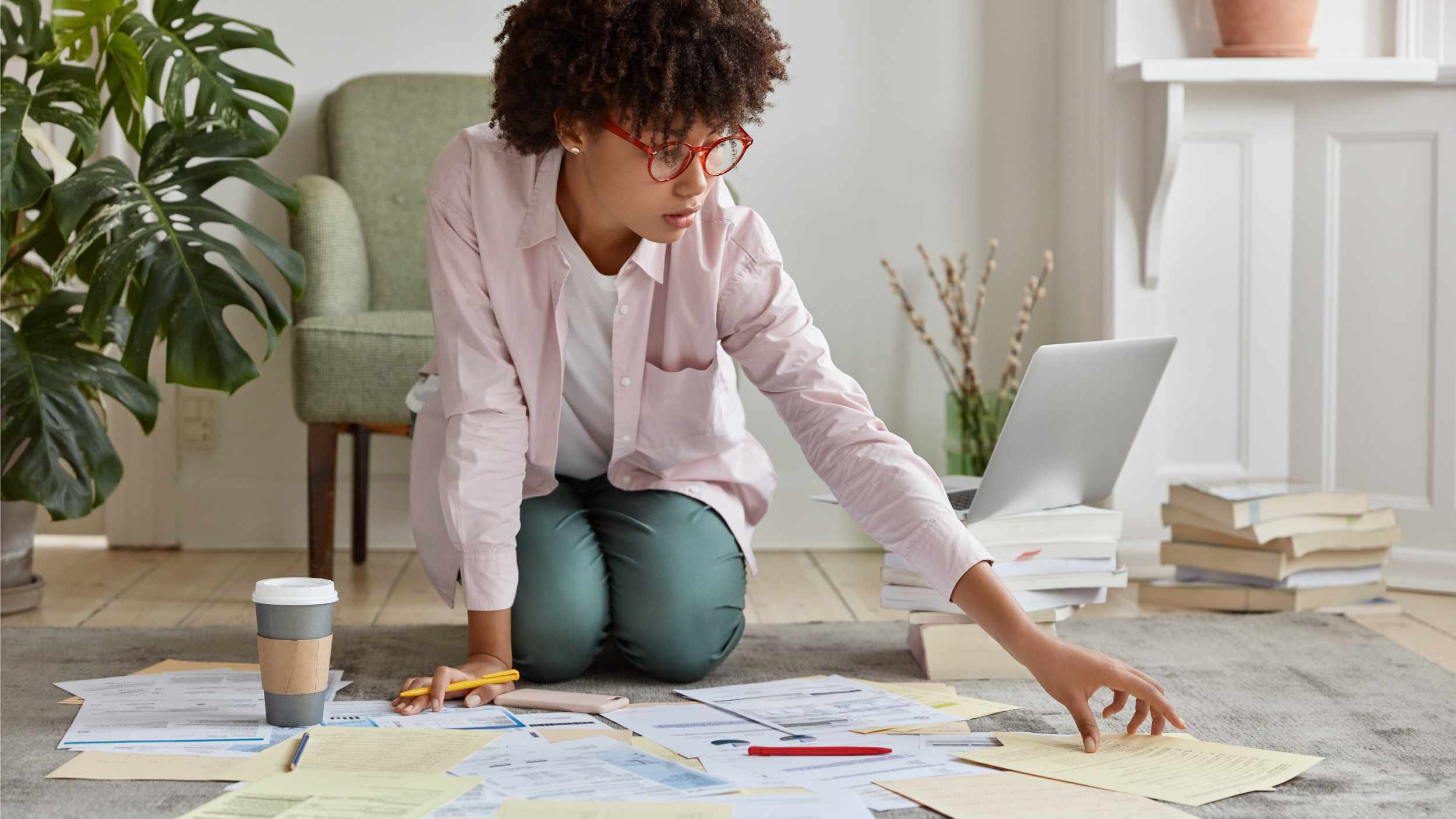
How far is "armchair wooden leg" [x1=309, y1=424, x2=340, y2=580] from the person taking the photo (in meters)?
2.36

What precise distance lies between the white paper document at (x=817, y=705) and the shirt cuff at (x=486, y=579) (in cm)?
25

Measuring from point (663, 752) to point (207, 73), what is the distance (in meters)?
1.39

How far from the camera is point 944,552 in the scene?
1320mm

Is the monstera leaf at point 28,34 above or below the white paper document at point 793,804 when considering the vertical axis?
above

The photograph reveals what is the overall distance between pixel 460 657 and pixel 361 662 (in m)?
0.13

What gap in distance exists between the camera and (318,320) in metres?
2.33

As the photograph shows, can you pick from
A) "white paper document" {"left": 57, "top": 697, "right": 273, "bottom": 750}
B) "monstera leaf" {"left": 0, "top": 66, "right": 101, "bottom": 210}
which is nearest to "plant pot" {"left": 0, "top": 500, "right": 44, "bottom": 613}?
"monstera leaf" {"left": 0, "top": 66, "right": 101, "bottom": 210}

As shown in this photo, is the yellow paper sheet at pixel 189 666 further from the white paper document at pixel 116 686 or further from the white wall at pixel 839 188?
the white wall at pixel 839 188

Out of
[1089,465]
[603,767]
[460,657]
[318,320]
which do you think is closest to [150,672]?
[460,657]

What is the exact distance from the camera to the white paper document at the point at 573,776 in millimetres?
1158

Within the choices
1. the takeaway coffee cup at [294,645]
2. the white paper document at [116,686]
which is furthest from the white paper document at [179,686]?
the takeaway coffee cup at [294,645]

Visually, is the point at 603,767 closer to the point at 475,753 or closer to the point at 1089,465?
the point at 475,753

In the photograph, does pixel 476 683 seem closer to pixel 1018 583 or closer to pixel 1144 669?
pixel 1018 583

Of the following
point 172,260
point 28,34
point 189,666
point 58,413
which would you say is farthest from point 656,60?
point 28,34
